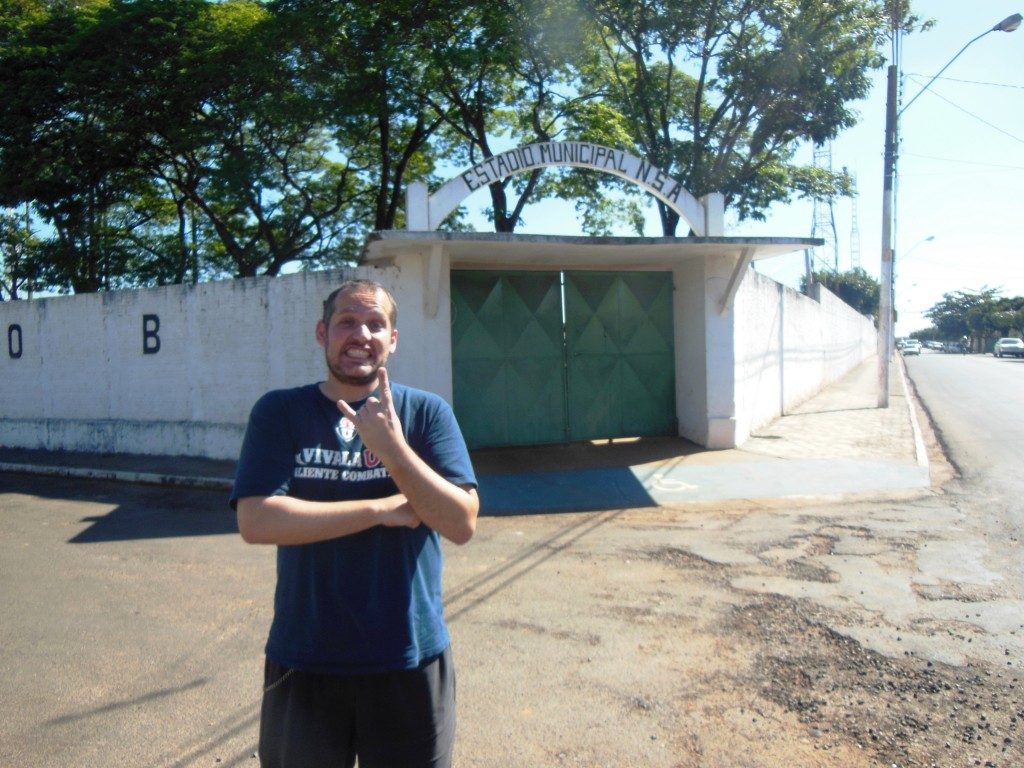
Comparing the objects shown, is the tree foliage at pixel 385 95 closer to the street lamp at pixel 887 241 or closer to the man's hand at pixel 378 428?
the street lamp at pixel 887 241

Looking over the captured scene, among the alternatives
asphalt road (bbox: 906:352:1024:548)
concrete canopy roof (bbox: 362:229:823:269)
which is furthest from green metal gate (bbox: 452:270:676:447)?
asphalt road (bbox: 906:352:1024:548)

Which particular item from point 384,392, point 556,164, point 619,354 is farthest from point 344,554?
point 619,354

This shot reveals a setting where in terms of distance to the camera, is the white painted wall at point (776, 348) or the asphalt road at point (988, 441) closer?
the asphalt road at point (988, 441)

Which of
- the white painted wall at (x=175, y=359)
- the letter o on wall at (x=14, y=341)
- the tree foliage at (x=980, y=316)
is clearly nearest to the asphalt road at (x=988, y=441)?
the white painted wall at (x=175, y=359)

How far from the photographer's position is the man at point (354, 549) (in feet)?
6.51

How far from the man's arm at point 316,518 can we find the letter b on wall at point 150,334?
10.8 m

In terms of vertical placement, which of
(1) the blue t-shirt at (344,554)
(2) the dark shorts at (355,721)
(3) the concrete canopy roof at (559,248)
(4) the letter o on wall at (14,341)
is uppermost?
(3) the concrete canopy roof at (559,248)

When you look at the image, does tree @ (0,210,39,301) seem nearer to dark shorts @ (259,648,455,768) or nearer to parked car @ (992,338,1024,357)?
dark shorts @ (259,648,455,768)

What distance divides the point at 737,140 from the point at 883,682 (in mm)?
18000

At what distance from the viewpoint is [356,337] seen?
6.97ft

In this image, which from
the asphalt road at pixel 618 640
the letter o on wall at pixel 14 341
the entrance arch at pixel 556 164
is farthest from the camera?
the letter o on wall at pixel 14 341

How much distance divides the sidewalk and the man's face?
6044 millimetres

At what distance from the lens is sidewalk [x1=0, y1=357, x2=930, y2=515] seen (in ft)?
28.2

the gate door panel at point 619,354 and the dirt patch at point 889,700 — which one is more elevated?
the gate door panel at point 619,354
